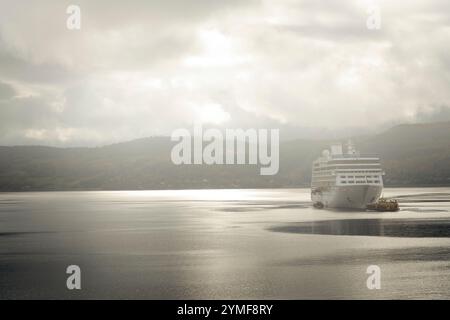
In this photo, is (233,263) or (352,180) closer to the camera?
(233,263)

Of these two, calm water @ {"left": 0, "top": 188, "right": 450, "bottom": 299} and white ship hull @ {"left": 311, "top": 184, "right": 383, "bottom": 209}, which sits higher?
white ship hull @ {"left": 311, "top": 184, "right": 383, "bottom": 209}

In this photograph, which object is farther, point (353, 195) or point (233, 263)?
point (353, 195)

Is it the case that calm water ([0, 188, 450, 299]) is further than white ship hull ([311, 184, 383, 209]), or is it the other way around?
A: white ship hull ([311, 184, 383, 209])

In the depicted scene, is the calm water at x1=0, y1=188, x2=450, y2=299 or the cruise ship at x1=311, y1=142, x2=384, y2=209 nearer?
the calm water at x1=0, y1=188, x2=450, y2=299

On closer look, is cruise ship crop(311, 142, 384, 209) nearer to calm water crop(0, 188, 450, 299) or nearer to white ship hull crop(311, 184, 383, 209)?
white ship hull crop(311, 184, 383, 209)

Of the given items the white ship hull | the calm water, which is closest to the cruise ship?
the white ship hull

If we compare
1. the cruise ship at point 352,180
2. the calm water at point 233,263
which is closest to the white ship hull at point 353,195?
the cruise ship at point 352,180

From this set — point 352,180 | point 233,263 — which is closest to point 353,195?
point 352,180

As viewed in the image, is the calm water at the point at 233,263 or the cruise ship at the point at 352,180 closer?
the calm water at the point at 233,263

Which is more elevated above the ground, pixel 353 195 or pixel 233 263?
pixel 353 195

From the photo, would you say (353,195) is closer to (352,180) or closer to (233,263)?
(352,180)

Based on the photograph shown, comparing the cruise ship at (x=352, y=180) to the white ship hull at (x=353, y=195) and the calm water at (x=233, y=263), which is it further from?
the calm water at (x=233, y=263)

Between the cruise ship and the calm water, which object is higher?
the cruise ship
